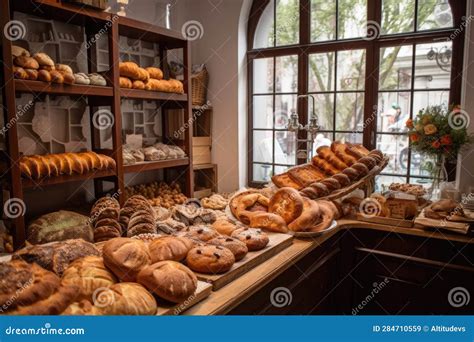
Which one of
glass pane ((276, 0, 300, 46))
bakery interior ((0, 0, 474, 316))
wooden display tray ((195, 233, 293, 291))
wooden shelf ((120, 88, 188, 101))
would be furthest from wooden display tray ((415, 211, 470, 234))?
glass pane ((276, 0, 300, 46))

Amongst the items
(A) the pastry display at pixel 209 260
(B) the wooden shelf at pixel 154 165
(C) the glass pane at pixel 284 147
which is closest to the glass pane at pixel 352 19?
(C) the glass pane at pixel 284 147

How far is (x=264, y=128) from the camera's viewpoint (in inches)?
175

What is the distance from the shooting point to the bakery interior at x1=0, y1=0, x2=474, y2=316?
1.41m

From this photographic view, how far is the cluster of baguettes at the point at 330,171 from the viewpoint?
7.62ft

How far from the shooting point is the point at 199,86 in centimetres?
429

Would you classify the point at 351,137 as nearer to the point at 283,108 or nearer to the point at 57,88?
the point at 283,108

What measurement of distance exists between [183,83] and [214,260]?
2488mm

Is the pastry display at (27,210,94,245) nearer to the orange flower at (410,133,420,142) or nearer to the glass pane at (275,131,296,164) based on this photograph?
the orange flower at (410,133,420,142)

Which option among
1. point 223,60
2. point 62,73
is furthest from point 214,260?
point 223,60

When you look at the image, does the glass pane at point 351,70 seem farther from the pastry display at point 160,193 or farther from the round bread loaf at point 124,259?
the round bread loaf at point 124,259

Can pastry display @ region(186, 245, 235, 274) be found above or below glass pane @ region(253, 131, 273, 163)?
below

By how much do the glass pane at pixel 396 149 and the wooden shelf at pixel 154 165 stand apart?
1.88 m

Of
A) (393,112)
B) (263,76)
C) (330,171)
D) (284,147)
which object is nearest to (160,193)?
(284,147)

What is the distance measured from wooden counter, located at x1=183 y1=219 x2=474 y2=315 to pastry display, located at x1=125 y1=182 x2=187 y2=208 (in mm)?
1618
